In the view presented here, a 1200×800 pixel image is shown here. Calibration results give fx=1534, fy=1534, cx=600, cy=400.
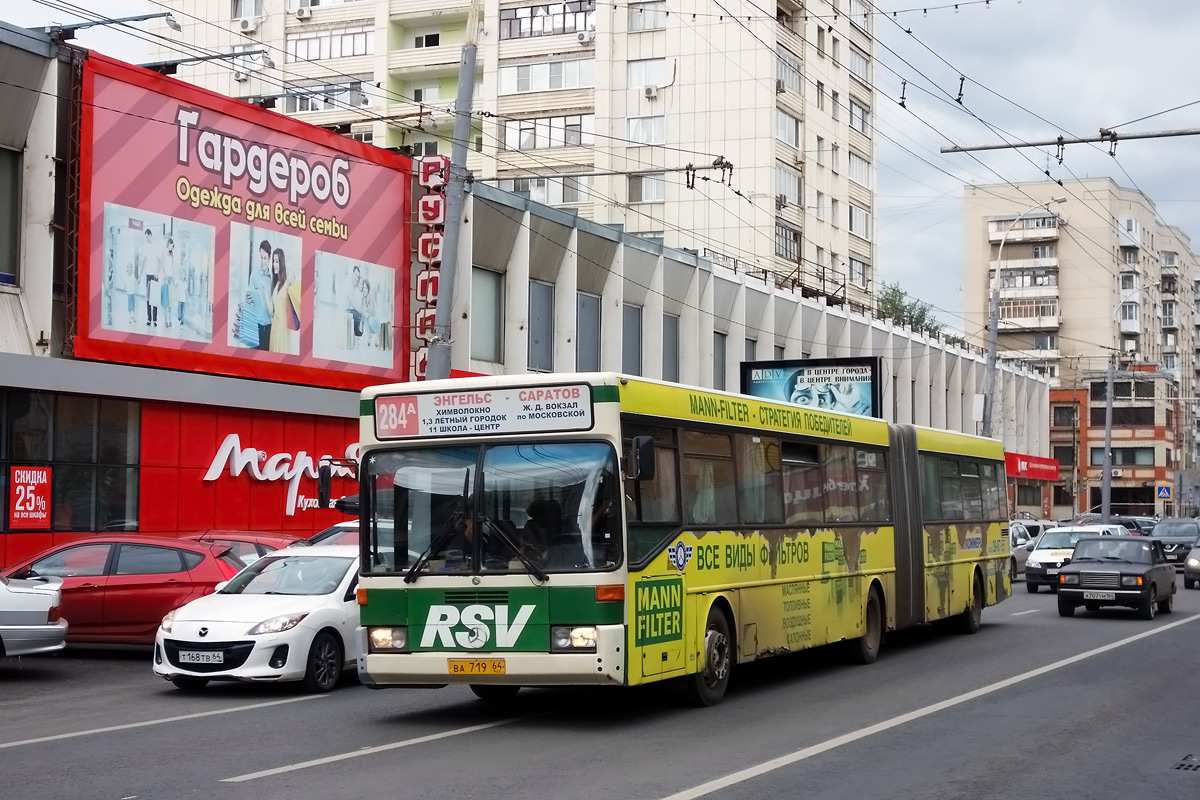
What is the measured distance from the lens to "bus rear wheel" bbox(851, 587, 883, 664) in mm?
18156

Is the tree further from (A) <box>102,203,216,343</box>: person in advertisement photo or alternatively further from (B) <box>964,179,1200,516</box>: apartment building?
(A) <box>102,203,216,343</box>: person in advertisement photo

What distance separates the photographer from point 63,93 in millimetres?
25156

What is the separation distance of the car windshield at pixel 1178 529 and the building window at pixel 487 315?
23.2 metres

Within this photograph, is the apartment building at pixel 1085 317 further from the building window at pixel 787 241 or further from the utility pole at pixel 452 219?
the utility pole at pixel 452 219

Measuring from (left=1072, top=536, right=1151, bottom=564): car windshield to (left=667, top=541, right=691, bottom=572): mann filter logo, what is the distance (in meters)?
15.6

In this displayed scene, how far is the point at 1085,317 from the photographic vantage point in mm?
117875

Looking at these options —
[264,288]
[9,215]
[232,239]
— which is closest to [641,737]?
[9,215]

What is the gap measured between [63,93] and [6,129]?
1174 millimetres

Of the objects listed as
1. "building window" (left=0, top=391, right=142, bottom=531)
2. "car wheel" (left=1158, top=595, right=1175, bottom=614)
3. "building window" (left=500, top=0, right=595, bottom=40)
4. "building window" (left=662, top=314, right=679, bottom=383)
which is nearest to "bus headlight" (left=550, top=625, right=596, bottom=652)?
"building window" (left=0, top=391, right=142, bottom=531)

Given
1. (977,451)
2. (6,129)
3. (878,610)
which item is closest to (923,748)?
(878,610)

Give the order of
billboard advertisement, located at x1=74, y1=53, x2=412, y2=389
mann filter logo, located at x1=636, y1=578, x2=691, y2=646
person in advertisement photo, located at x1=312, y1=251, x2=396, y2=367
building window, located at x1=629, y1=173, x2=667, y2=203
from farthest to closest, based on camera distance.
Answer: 1. building window, located at x1=629, y1=173, x2=667, y2=203
2. person in advertisement photo, located at x1=312, y1=251, x2=396, y2=367
3. billboard advertisement, located at x1=74, y1=53, x2=412, y2=389
4. mann filter logo, located at x1=636, y1=578, x2=691, y2=646

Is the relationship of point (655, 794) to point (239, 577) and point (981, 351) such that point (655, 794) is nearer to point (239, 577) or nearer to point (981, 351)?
point (239, 577)

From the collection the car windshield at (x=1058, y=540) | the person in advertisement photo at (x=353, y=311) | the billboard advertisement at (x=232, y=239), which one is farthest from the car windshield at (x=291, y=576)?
the car windshield at (x=1058, y=540)

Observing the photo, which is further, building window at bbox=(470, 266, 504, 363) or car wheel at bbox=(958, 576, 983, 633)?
building window at bbox=(470, 266, 504, 363)
